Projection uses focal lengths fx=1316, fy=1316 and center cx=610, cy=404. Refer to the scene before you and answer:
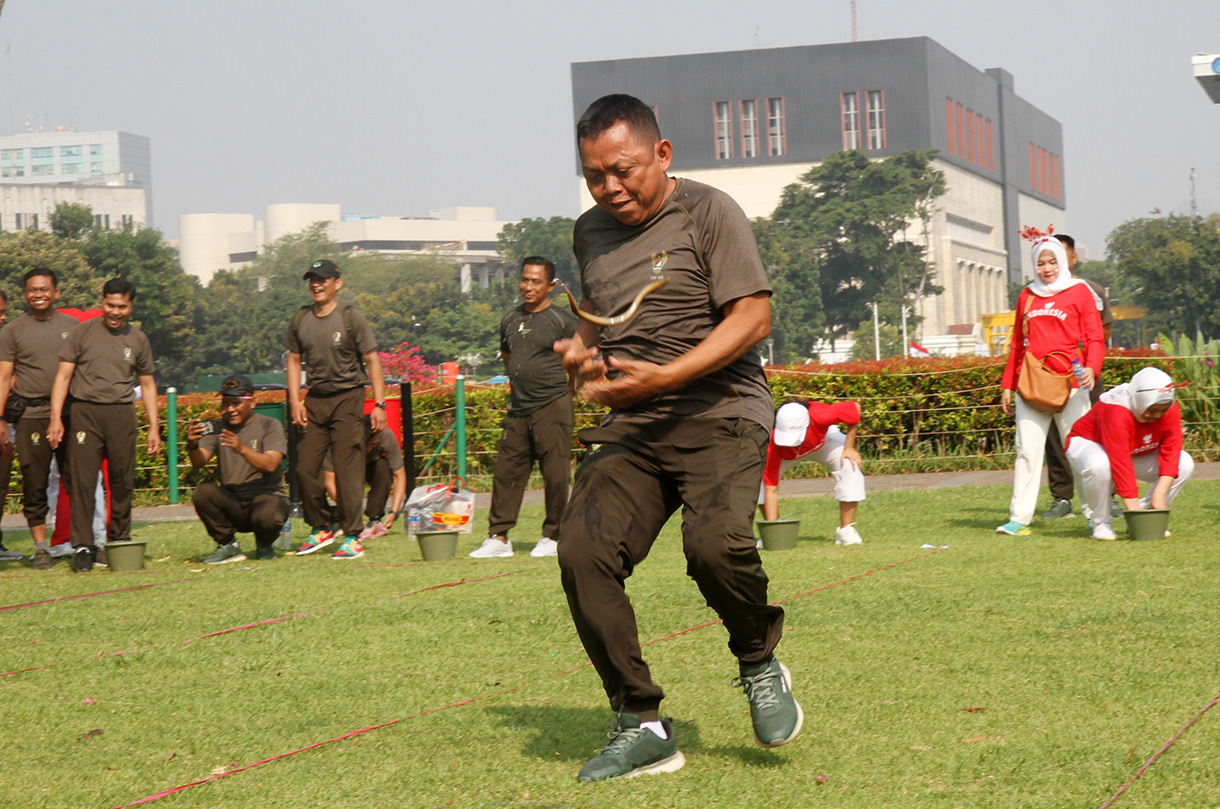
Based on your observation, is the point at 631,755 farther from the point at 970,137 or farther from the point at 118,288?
the point at 970,137

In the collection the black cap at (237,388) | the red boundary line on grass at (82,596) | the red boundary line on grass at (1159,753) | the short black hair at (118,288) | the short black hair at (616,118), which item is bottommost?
the red boundary line on grass at (1159,753)

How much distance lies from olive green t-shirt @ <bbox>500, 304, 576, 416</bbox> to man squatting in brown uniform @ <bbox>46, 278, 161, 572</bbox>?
8.03 feet

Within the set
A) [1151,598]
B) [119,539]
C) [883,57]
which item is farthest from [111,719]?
[883,57]

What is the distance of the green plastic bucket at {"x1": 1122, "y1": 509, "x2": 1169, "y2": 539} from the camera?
7926 millimetres

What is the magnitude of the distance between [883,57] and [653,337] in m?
103

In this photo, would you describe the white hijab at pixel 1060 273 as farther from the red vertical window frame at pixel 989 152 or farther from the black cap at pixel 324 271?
the red vertical window frame at pixel 989 152

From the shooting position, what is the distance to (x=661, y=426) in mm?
3807

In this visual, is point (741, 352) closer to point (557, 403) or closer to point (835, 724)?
point (835, 724)

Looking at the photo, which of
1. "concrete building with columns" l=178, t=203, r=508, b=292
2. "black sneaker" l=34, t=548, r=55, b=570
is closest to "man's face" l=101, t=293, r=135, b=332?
"black sneaker" l=34, t=548, r=55, b=570

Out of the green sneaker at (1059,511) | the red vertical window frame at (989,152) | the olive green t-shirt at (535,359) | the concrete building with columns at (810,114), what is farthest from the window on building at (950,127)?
the olive green t-shirt at (535,359)

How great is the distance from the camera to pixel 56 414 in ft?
28.7

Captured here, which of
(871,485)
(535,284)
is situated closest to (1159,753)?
(535,284)

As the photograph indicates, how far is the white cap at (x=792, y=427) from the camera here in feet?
27.2

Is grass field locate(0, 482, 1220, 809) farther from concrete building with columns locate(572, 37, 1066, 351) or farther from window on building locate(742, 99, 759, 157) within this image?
window on building locate(742, 99, 759, 157)
